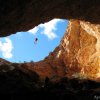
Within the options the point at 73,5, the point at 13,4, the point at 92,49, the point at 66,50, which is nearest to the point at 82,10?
the point at 73,5

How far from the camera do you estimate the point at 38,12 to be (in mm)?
13578

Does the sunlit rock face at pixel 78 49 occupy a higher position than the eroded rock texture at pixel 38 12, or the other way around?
the sunlit rock face at pixel 78 49

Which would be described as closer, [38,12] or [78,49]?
[38,12]

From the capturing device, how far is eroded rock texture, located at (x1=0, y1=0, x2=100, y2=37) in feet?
38.8

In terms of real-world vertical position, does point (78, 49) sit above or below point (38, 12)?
above

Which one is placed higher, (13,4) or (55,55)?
(55,55)

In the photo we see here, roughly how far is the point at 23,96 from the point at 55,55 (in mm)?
20896

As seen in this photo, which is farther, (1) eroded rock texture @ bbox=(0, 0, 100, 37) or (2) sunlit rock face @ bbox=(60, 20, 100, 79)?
(2) sunlit rock face @ bbox=(60, 20, 100, 79)

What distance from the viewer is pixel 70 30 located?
1206 inches

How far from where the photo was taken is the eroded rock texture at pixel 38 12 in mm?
11831

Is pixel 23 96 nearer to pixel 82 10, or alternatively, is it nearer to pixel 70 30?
pixel 82 10

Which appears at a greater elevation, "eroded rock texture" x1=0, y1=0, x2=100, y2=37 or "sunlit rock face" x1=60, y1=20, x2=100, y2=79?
"sunlit rock face" x1=60, y1=20, x2=100, y2=79

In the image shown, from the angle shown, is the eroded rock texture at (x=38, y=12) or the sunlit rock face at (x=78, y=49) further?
the sunlit rock face at (x=78, y=49)

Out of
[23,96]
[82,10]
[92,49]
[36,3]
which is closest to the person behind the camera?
[23,96]
